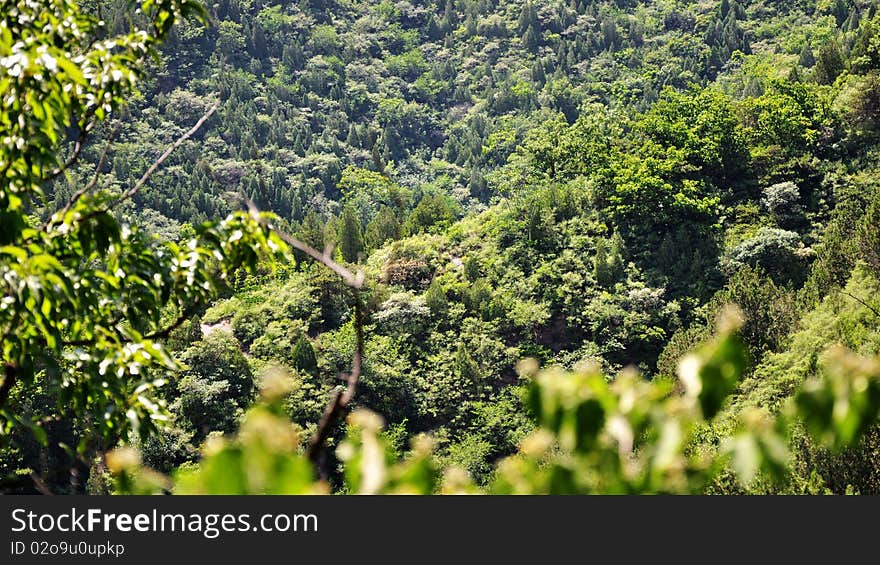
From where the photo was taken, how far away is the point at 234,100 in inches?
2201

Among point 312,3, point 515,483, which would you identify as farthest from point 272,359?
point 312,3

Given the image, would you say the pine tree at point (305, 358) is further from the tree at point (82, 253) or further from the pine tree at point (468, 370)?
the tree at point (82, 253)

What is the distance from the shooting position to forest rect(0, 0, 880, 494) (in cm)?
142

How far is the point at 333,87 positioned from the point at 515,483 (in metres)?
60.3

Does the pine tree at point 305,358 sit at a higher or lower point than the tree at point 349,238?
higher

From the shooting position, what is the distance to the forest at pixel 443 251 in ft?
4.67

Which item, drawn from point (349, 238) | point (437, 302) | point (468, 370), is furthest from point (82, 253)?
point (349, 238)

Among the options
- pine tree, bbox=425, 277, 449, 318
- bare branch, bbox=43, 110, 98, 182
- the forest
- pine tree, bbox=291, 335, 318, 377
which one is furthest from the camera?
pine tree, bbox=425, 277, 449, 318

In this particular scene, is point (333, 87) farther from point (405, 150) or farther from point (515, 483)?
point (515, 483)

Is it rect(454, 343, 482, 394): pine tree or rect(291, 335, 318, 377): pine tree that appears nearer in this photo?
rect(454, 343, 482, 394): pine tree

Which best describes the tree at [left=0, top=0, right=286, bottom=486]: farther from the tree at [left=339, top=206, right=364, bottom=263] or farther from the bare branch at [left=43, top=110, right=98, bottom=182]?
the tree at [left=339, top=206, right=364, bottom=263]

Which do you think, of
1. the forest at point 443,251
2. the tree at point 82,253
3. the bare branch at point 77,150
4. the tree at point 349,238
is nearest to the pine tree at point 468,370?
the forest at point 443,251

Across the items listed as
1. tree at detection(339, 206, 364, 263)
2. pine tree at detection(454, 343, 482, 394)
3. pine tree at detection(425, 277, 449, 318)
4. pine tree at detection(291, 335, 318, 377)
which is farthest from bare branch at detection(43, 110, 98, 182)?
tree at detection(339, 206, 364, 263)

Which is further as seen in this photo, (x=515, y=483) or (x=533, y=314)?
(x=533, y=314)
